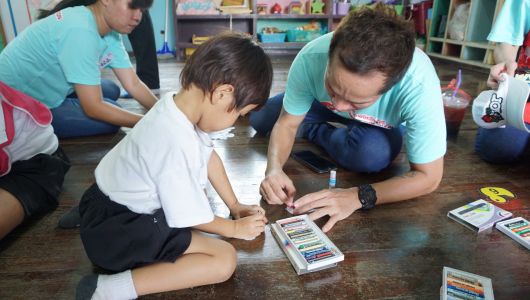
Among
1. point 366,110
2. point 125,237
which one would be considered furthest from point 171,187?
point 366,110

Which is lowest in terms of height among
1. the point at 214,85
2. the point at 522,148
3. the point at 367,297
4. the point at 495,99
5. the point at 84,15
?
the point at 367,297

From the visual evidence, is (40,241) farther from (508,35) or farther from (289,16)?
(289,16)

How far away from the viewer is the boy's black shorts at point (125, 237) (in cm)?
74

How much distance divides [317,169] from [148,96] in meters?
0.95

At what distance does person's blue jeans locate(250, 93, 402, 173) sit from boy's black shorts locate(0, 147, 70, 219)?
896mm

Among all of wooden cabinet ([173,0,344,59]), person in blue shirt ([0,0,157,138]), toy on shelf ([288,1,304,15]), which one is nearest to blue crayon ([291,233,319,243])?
person in blue shirt ([0,0,157,138])

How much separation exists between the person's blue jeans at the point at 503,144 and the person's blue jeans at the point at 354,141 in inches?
13.8

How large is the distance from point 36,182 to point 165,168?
0.54m

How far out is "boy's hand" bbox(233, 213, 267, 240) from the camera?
89 cm

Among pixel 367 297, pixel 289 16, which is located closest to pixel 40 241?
pixel 367 297

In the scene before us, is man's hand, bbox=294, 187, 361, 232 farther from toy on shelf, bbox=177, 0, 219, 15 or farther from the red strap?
toy on shelf, bbox=177, 0, 219, 15

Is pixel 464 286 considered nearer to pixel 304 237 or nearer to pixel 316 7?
pixel 304 237

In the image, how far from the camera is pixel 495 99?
3.93 ft

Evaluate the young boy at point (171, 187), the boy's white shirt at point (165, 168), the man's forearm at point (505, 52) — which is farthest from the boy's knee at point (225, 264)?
the man's forearm at point (505, 52)
